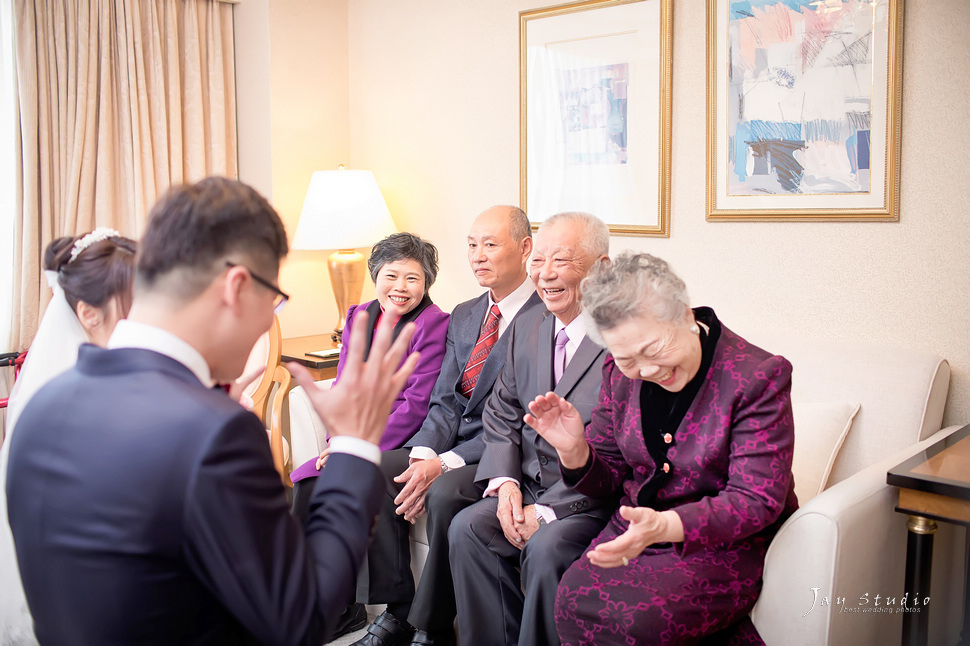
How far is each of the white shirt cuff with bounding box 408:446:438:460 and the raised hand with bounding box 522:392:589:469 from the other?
882 mm

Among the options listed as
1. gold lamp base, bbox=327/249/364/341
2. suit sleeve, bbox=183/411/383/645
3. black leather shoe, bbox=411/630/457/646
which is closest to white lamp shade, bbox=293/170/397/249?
gold lamp base, bbox=327/249/364/341

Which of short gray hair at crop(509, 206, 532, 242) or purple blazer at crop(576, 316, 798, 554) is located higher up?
short gray hair at crop(509, 206, 532, 242)

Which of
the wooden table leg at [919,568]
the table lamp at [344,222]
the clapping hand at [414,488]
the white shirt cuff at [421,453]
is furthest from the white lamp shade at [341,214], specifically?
the wooden table leg at [919,568]

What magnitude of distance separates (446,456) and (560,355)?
0.58 m

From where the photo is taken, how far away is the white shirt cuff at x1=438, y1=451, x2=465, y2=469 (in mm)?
2717

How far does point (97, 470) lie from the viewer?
1023 millimetres

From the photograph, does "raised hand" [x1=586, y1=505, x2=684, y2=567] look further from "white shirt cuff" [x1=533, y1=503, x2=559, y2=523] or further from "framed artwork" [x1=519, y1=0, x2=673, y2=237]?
"framed artwork" [x1=519, y1=0, x2=673, y2=237]

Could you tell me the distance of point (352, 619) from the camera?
275cm

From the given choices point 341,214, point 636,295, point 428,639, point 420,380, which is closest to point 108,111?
point 341,214

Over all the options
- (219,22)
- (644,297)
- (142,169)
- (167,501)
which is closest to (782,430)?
(644,297)

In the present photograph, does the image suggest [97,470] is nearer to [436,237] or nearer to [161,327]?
[161,327]

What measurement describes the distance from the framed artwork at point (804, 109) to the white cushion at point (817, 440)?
28.6 inches

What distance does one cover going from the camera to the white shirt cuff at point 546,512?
7.44 feet

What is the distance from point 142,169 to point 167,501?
3293mm
